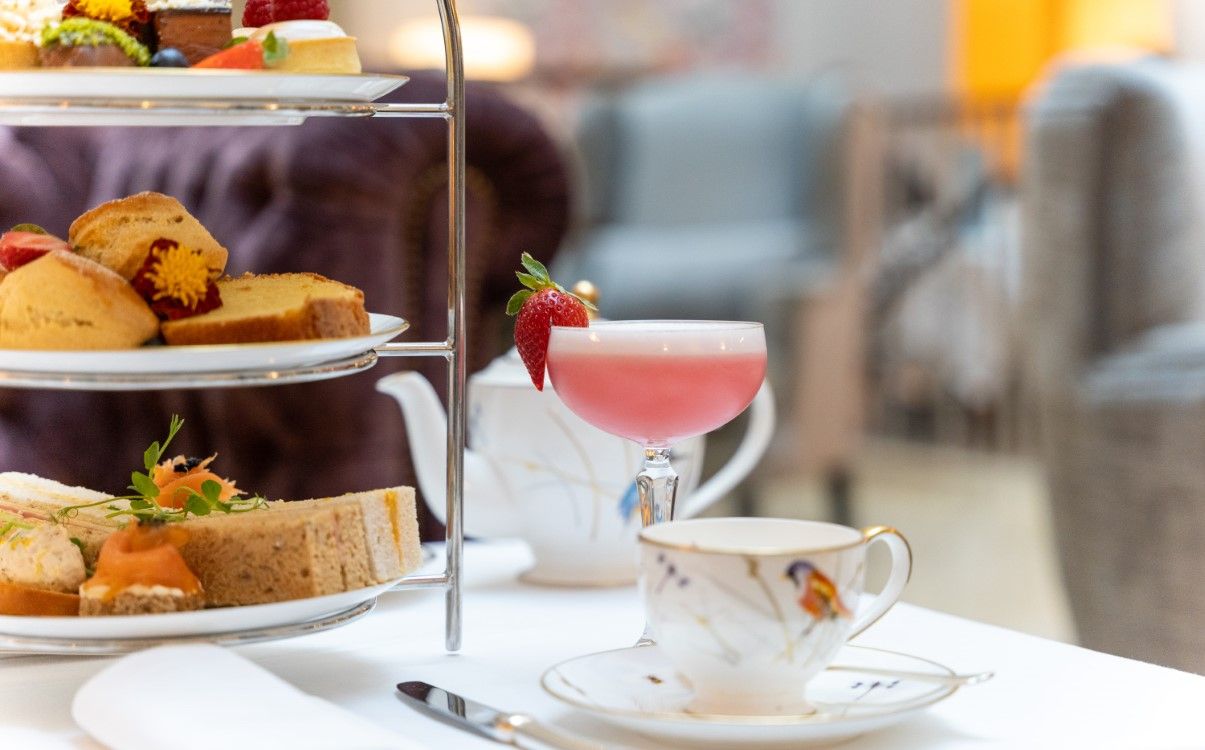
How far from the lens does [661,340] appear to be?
0.78 m

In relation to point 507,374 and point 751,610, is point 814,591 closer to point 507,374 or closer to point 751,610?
point 751,610

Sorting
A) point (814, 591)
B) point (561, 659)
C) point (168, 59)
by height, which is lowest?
point (561, 659)

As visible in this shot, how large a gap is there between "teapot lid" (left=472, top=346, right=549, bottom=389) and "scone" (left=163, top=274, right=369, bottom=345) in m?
0.22

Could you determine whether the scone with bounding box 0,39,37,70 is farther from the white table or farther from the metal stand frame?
the white table

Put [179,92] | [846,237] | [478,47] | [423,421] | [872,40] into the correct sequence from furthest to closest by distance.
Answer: [872,40] < [478,47] < [846,237] < [423,421] < [179,92]

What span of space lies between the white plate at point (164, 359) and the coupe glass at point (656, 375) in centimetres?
13

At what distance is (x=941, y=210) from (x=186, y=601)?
13.9 ft

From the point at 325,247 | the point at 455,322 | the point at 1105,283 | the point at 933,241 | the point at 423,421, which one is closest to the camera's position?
the point at 455,322

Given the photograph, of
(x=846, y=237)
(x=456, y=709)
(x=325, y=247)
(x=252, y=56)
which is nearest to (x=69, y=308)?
(x=252, y=56)

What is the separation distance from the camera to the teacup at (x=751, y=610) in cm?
63

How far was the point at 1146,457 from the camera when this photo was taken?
1.83 m

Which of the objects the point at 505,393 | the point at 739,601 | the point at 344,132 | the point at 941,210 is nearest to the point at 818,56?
the point at 941,210

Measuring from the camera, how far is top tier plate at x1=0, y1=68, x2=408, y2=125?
72 centimetres

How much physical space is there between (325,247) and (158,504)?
91cm
